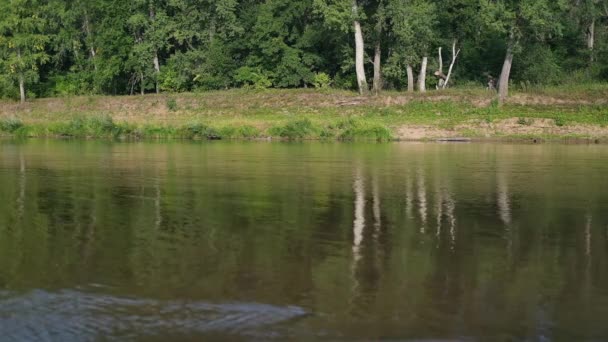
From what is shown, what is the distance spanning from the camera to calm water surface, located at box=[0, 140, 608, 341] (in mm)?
7520

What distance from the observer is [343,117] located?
50.9 m

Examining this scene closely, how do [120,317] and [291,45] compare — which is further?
[291,45]

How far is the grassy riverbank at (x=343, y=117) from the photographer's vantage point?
46.2m

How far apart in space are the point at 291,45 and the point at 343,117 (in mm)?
17831

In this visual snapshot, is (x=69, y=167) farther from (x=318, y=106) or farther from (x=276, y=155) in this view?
(x=318, y=106)

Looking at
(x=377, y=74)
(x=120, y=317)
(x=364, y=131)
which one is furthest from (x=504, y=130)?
(x=120, y=317)

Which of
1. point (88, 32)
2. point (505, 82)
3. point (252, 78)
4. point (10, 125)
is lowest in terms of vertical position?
point (10, 125)

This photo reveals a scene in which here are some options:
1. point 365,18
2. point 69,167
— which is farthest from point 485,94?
point 69,167

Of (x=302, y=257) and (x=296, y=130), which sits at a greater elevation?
(x=296, y=130)

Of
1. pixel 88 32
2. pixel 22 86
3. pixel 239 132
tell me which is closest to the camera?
pixel 239 132

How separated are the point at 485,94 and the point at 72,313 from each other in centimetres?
4670

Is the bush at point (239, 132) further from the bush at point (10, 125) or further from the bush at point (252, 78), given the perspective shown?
the bush at point (10, 125)

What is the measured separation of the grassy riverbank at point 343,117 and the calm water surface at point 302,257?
2461cm

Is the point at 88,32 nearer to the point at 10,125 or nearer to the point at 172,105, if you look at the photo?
the point at 172,105
